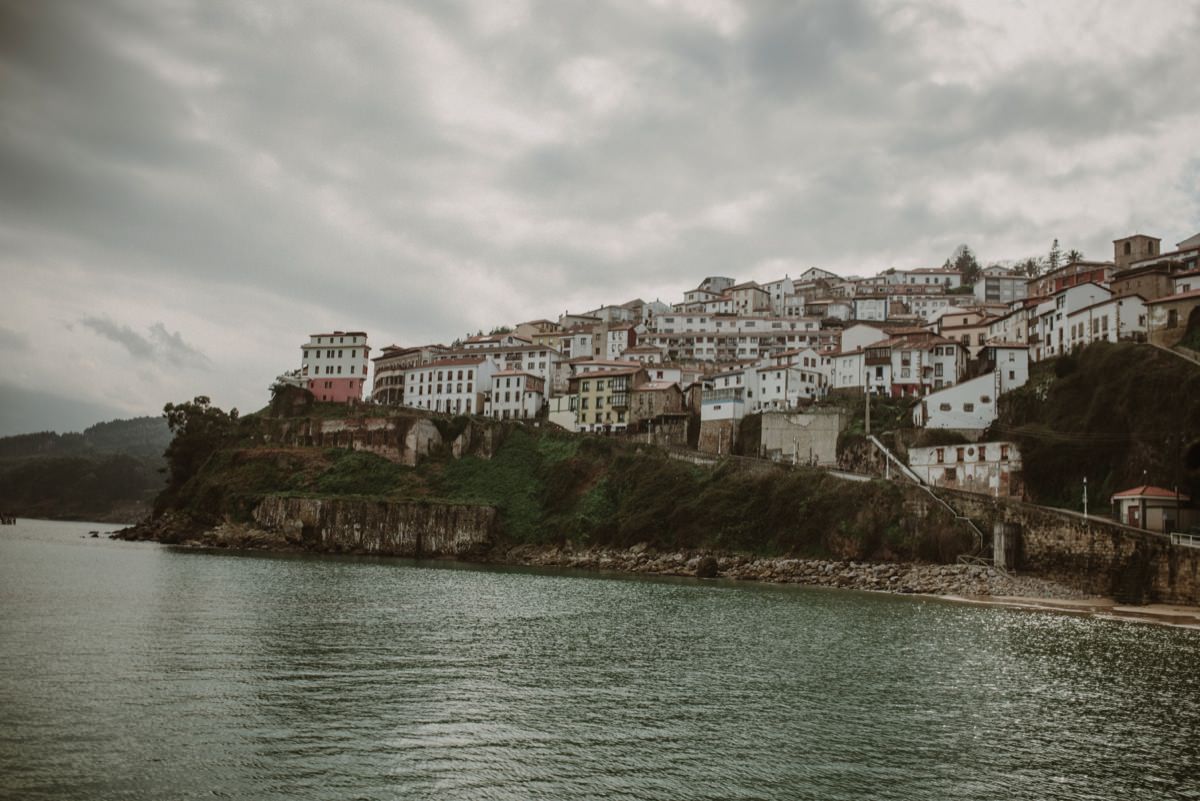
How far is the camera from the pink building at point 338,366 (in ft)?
371

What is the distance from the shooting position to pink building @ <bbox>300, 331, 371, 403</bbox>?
11312 centimetres

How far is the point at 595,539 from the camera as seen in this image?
266ft

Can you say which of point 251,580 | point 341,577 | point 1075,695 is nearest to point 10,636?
point 251,580

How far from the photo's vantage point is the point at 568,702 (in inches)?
948

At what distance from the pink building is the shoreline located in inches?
1081

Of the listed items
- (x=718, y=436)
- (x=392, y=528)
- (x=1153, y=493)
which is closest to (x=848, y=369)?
(x=718, y=436)

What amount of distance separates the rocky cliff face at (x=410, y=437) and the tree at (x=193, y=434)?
15.3m

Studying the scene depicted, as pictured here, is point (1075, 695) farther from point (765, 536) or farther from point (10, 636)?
point (765, 536)

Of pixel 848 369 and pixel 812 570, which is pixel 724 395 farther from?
pixel 812 570

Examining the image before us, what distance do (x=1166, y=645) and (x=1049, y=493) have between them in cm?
2788

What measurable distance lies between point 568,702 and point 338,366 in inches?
3811

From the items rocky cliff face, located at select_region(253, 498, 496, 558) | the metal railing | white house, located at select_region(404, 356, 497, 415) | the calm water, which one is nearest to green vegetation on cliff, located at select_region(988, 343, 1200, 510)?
the metal railing

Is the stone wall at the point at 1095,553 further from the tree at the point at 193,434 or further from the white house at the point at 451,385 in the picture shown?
the tree at the point at 193,434

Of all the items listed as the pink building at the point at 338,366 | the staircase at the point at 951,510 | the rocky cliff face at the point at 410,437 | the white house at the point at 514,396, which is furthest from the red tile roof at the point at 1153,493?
the pink building at the point at 338,366
